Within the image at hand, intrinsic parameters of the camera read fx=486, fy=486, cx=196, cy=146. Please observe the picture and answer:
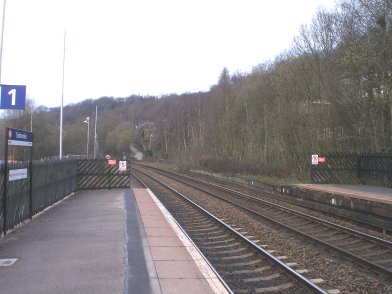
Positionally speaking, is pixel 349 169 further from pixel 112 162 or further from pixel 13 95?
pixel 13 95

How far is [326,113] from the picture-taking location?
1362 inches

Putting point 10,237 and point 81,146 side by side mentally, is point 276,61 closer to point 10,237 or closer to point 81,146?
point 10,237

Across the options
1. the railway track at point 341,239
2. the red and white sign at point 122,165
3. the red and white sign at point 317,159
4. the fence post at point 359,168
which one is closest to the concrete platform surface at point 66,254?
the railway track at point 341,239

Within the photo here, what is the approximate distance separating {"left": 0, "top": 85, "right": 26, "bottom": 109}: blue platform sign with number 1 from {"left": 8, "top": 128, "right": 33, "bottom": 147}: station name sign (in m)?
0.64

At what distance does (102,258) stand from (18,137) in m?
4.18

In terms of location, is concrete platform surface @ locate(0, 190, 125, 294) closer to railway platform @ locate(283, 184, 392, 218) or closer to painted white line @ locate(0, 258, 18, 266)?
painted white line @ locate(0, 258, 18, 266)

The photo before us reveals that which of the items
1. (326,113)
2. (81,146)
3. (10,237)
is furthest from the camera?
(81,146)

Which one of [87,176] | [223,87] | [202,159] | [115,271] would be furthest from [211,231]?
[223,87]

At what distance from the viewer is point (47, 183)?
15852 millimetres

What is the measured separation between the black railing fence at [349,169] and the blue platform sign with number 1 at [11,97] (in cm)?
2077

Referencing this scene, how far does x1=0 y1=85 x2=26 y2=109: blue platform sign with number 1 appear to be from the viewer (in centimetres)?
1116

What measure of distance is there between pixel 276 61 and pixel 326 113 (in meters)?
13.1

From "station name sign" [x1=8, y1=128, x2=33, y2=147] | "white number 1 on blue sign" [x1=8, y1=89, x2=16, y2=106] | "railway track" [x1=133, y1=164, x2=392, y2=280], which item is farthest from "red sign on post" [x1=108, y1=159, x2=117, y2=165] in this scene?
"white number 1 on blue sign" [x1=8, y1=89, x2=16, y2=106]

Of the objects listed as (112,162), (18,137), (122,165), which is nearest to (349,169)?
(122,165)
